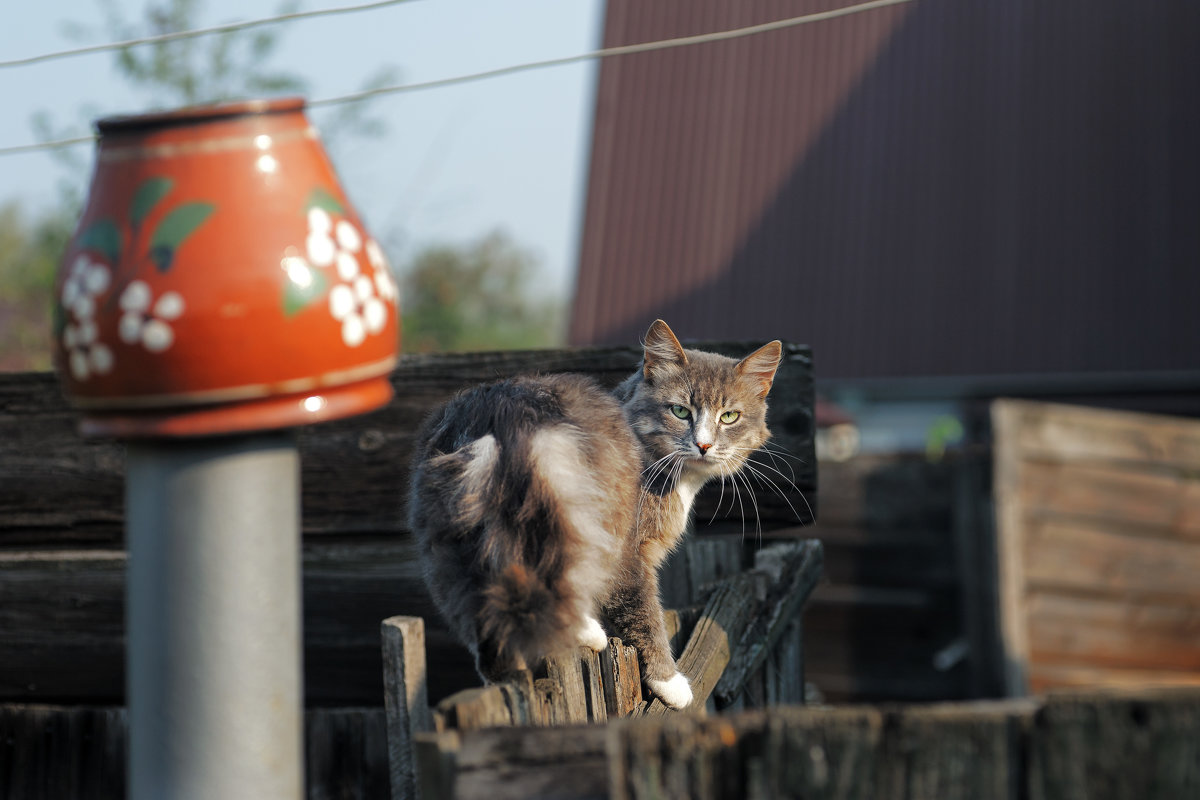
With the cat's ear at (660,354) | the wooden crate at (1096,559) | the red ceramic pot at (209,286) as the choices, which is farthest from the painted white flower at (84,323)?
the wooden crate at (1096,559)

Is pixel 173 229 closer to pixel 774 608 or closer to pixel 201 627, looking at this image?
pixel 201 627

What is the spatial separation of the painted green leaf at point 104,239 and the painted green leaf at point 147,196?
0.08 ft

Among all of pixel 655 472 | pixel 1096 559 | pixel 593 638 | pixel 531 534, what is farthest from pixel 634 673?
pixel 1096 559

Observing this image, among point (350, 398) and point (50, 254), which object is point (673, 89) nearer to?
point (50, 254)

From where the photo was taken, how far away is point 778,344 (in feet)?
8.00

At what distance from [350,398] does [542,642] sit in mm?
578

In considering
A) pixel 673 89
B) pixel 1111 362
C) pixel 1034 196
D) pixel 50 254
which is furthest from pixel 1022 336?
pixel 50 254

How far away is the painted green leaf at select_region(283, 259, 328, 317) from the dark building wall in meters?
10.2

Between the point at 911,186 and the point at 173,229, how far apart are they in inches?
435

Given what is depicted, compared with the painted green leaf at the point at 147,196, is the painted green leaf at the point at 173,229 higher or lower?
lower

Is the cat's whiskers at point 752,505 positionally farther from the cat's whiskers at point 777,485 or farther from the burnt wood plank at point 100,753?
the burnt wood plank at point 100,753

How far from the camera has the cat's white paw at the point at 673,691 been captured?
195 centimetres

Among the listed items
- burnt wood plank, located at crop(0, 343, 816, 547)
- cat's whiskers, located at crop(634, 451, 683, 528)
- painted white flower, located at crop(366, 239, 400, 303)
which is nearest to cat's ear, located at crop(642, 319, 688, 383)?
burnt wood plank, located at crop(0, 343, 816, 547)

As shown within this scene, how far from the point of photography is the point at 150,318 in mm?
1023
